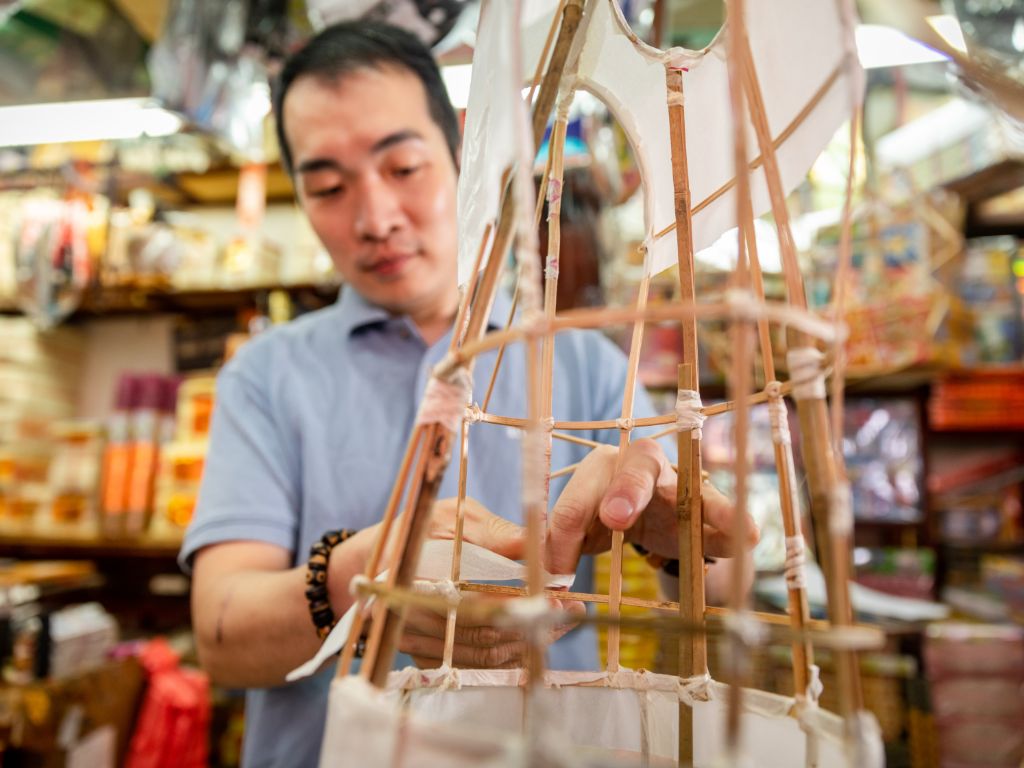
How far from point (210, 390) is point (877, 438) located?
5.37ft

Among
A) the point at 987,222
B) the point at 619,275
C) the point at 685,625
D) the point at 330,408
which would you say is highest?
the point at 987,222

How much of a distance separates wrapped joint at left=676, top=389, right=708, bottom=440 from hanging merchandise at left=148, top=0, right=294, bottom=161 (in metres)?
1.22

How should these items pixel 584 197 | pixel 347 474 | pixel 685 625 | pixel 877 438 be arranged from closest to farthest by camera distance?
pixel 685 625, pixel 347 474, pixel 584 197, pixel 877 438

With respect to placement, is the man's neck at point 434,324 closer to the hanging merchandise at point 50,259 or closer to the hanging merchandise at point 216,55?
the hanging merchandise at point 216,55

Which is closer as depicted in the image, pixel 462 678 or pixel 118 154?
pixel 462 678

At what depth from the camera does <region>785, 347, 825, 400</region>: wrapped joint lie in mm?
254

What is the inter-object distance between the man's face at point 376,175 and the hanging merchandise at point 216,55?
664 mm

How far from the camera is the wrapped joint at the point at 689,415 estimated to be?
1.16 feet

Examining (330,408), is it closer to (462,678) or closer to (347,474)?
(347,474)

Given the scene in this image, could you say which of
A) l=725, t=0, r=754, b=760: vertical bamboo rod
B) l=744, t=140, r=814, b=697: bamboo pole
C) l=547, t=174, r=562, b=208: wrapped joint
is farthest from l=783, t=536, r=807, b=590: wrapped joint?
l=547, t=174, r=562, b=208: wrapped joint

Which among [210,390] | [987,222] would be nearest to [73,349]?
[210,390]

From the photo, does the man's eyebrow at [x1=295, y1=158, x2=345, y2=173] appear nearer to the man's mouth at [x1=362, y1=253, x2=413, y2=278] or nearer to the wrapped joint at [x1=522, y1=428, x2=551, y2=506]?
the man's mouth at [x1=362, y1=253, x2=413, y2=278]

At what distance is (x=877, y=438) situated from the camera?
167 cm

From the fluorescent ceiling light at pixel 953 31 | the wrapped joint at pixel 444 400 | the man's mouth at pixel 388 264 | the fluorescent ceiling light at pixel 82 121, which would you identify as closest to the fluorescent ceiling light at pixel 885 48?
the fluorescent ceiling light at pixel 953 31
